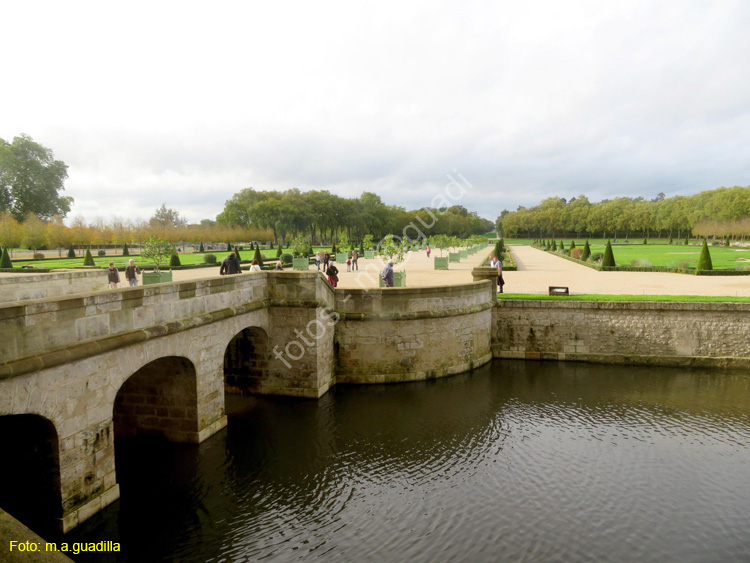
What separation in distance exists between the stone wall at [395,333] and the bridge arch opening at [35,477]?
8749 millimetres

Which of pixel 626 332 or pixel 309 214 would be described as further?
pixel 309 214

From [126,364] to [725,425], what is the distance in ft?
48.2

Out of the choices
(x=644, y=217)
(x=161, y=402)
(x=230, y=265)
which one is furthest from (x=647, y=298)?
(x=644, y=217)

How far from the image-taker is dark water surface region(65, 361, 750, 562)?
781 centimetres

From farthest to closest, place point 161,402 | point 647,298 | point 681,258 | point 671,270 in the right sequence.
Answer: point 681,258
point 671,270
point 647,298
point 161,402

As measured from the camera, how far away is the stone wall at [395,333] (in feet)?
49.5

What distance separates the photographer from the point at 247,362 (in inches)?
563

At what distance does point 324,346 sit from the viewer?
14.3 metres

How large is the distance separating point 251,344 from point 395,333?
15.0 feet

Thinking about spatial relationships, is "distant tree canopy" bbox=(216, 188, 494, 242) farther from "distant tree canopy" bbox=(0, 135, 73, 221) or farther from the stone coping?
the stone coping

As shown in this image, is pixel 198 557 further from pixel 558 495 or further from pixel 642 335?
pixel 642 335

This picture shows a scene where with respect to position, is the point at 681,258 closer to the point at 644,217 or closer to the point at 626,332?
the point at 626,332

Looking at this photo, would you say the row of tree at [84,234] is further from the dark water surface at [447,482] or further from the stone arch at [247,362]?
the dark water surface at [447,482]

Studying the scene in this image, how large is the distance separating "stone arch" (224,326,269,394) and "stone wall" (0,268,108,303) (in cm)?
413
